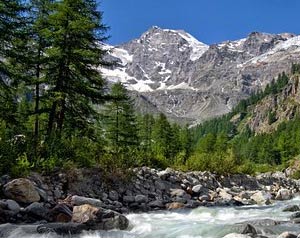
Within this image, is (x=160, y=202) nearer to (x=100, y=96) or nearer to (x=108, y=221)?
(x=108, y=221)

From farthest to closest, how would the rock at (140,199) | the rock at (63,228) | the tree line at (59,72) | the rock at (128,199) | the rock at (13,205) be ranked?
the tree line at (59,72)
the rock at (140,199)
the rock at (128,199)
the rock at (13,205)
the rock at (63,228)

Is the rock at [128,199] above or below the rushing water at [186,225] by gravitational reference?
above

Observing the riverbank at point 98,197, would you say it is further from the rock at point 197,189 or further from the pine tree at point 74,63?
the pine tree at point 74,63

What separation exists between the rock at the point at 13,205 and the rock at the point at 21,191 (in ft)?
2.11

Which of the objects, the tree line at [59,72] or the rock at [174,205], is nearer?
the rock at [174,205]

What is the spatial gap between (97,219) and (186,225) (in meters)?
2.99

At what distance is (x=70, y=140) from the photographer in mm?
20641

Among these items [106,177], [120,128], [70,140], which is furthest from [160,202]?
[120,128]

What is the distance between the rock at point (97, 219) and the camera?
1209 cm

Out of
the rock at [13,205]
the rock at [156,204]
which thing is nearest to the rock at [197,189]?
the rock at [156,204]

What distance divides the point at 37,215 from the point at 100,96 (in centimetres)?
1299

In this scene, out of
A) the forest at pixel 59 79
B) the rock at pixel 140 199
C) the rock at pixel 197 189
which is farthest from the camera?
the rock at pixel 197 189

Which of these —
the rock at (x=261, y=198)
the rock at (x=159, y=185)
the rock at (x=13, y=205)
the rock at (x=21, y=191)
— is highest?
the rock at (x=21, y=191)

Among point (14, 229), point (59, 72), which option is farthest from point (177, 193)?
point (14, 229)
